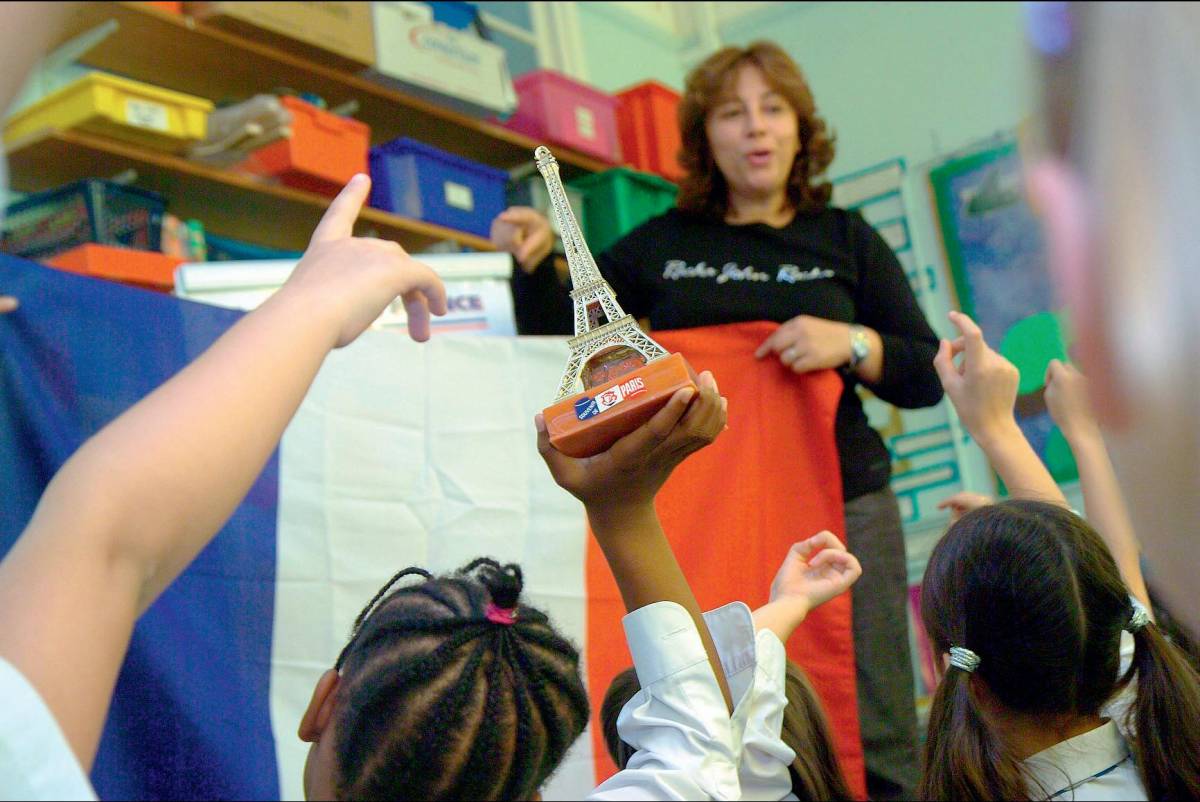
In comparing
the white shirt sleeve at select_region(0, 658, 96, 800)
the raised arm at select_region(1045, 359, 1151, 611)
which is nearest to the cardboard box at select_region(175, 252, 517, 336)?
the raised arm at select_region(1045, 359, 1151, 611)

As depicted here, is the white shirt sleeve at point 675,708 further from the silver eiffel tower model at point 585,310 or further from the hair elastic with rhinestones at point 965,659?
the hair elastic with rhinestones at point 965,659

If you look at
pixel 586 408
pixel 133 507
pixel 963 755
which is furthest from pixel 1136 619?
pixel 133 507

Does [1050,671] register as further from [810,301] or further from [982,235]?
[982,235]

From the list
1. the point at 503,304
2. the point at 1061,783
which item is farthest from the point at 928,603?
the point at 503,304

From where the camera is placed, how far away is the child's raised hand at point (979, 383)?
1254mm

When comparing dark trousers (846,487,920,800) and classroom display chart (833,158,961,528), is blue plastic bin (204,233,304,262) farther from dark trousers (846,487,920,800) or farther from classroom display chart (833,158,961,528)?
dark trousers (846,487,920,800)

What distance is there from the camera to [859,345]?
5.21 ft

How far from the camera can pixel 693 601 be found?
0.96 meters

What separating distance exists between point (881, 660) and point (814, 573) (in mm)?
343

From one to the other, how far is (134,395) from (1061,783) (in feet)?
3.99

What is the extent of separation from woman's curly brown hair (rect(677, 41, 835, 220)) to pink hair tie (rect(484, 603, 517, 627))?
2.98 feet

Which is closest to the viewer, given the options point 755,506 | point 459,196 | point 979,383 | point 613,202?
point 979,383

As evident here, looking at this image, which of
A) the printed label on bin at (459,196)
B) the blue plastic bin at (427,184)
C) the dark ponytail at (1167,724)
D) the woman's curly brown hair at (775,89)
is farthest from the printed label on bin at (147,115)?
the dark ponytail at (1167,724)

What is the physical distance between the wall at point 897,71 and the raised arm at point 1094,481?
2742 millimetres
